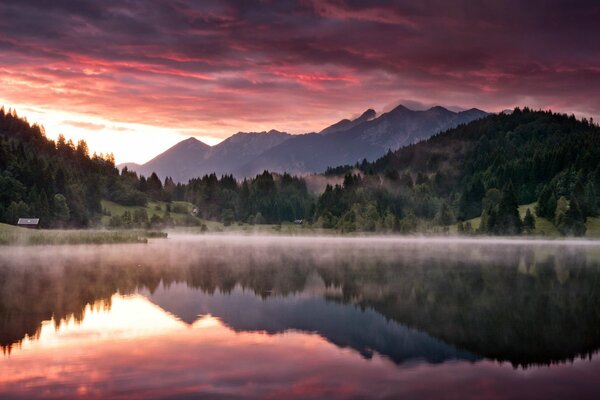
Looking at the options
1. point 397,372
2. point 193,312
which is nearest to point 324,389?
point 397,372

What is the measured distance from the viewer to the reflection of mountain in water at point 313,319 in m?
25.7

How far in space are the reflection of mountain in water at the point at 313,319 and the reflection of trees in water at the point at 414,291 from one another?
1437 mm

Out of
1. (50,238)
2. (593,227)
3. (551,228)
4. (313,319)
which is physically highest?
(593,227)

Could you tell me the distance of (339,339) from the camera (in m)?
28.0

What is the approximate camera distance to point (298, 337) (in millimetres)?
28469

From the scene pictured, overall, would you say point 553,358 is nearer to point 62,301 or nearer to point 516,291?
point 516,291

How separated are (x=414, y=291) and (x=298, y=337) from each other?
18.1 meters

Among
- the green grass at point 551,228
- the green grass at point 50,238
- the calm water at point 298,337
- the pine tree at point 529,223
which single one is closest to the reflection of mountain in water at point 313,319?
the calm water at point 298,337

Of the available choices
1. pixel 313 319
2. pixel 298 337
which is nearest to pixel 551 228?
pixel 313 319

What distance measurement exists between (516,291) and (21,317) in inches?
1293

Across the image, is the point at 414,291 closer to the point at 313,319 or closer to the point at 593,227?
the point at 313,319

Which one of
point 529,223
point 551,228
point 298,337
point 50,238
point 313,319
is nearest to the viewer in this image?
point 298,337

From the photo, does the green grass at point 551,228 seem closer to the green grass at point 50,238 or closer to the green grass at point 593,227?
the green grass at point 593,227

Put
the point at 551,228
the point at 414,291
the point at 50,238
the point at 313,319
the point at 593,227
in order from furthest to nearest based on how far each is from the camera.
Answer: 1. the point at 551,228
2. the point at 593,227
3. the point at 50,238
4. the point at 414,291
5. the point at 313,319
